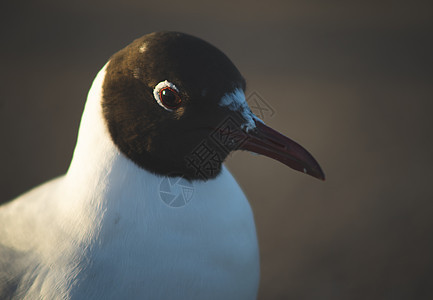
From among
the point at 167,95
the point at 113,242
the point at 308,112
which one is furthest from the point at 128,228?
the point at 308,112

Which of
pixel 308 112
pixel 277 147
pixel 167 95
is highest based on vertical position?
pixel 167 95

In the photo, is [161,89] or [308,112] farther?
[308,112]

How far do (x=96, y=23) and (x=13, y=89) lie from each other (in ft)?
2.74

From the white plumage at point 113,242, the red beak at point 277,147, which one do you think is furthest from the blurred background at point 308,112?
the white plumage at point 113,242

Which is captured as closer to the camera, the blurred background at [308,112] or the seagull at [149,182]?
the seagull at [149,182]

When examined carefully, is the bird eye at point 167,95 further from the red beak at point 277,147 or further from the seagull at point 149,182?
the red beak at point 277,147

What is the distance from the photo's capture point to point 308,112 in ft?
9.03

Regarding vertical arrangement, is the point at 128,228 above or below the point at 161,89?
below

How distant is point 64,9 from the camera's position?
3383 millimetres

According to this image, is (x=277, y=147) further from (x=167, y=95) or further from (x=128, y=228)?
(x=128, y=228)

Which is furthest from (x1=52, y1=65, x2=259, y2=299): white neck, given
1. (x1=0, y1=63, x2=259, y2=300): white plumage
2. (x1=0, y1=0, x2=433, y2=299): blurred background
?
(x1=0, y1=0, x2=433, y2=299): blurred background

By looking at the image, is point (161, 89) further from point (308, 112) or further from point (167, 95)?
point (308, 112)

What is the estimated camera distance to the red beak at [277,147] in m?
1.01

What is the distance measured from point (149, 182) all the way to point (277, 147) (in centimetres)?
33
